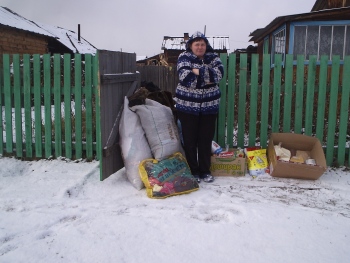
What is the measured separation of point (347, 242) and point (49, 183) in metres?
3.17

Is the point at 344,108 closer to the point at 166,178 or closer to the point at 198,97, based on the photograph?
the point at 198,97

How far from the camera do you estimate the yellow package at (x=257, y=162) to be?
446 cm

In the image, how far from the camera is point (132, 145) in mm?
4008

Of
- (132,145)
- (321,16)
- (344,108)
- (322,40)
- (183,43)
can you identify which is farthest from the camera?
(183,43)

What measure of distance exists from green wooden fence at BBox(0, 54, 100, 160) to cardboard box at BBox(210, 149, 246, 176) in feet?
5.60

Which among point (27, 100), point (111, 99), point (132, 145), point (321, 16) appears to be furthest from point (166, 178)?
point (321, 16)

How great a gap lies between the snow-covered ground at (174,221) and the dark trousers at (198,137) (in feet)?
1.06

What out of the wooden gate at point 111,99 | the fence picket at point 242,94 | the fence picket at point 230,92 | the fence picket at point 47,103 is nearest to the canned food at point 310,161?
the fence picket at point 242,94

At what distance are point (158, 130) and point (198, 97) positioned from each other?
0.61 meters

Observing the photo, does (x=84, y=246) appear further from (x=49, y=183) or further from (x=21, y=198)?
(x=49, y=183)

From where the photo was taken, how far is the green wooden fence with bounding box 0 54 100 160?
4.97 meters

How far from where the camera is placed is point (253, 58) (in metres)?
4.71

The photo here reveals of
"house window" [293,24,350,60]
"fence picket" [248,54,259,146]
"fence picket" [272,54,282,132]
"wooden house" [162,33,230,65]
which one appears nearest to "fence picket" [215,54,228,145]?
"fence picket" [248,54,259,146]

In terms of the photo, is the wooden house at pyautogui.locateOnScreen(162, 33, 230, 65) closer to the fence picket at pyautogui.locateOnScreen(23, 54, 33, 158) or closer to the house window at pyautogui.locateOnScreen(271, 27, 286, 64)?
the house window at pyautogui.locateOnScreen(271, 27, 286, 64)
